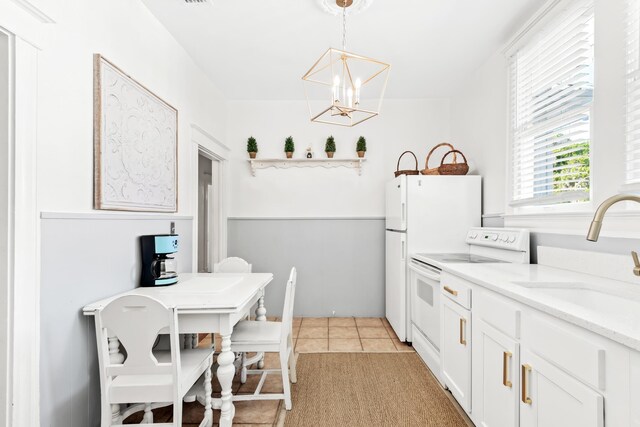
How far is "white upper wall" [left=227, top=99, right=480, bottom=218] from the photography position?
410 centimetres

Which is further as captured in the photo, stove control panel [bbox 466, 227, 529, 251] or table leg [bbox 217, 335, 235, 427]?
stove control panel [bbox 466, 227, 529, 251]

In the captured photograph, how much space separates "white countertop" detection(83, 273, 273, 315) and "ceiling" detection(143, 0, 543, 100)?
1.82 meters

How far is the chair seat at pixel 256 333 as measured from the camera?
2.07m

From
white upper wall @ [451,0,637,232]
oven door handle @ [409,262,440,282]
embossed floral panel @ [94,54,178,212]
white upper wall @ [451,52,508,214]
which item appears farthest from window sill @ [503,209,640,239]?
embossed floral panel @ [94,54,178,212]

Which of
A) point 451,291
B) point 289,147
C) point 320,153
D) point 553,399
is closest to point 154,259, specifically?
point 451,291

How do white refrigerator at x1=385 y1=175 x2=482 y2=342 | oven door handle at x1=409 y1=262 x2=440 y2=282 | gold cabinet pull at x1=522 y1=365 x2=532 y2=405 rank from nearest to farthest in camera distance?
gold cabinet pull at x1=522 y1=365 x2=532 y2=405, oven door handle at x1=409 y1=262 x2=440 y2=282, white refrigerator at x1=385 y1=175 x2=482 y2=342

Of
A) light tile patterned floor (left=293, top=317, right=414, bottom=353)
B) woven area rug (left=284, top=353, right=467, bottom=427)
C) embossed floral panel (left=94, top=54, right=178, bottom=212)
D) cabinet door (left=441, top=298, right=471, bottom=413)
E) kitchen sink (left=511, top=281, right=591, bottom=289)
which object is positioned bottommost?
light tile patterned floor (left=293, top=317, right=414, bottom=353)

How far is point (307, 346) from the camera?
3.19m

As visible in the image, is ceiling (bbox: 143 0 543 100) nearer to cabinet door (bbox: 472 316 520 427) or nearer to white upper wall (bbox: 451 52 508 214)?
white upper wall (bbox: 451 52 508 214)

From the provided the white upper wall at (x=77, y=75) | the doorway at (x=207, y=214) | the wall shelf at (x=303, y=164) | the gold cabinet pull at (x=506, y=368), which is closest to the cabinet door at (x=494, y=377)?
the gold cabinet pull at (x=506, y=368)

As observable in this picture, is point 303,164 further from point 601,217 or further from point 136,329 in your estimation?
point 601,217

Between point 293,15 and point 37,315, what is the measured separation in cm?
226

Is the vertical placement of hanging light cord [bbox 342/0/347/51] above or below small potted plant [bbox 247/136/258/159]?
above

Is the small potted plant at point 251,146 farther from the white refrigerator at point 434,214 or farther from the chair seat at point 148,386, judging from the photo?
the chair seat at point 148,386
